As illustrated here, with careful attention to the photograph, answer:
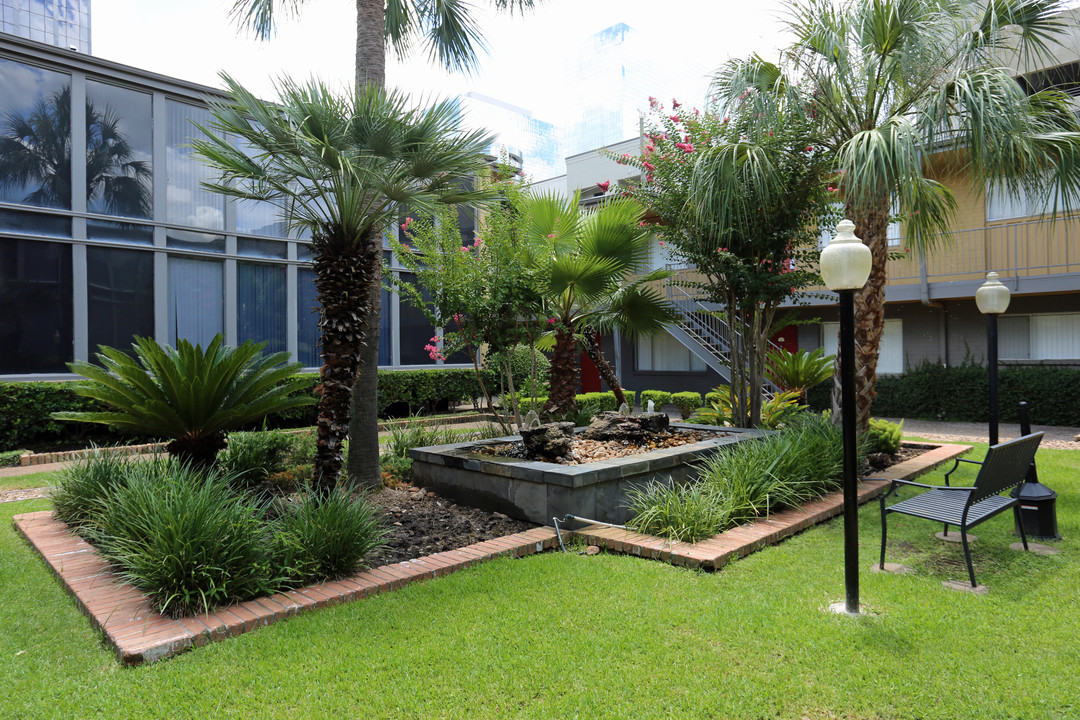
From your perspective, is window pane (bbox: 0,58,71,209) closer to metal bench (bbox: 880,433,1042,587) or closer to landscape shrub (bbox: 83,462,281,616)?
landscape shrub (bbox: 83,462,281,616)

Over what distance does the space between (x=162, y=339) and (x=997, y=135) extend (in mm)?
12438

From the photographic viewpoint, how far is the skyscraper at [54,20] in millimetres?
29438

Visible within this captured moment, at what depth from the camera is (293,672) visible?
3.08 metres

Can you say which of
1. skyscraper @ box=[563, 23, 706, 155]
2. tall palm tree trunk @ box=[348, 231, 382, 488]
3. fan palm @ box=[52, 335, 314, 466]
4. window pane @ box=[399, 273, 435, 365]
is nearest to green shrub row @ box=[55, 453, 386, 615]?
fan palm @ box=[52, 335, 314, 466]

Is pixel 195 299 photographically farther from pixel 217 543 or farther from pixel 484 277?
pixel 217 543

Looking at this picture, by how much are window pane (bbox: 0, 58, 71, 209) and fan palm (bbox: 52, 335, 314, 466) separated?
6297 millimetres

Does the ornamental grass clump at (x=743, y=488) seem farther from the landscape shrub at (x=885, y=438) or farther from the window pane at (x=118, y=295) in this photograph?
the window pane at (x=118, y=295)

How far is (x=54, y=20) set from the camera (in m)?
32.3

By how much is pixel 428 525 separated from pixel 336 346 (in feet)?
5.69

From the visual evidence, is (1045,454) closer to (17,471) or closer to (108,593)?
(108,593)

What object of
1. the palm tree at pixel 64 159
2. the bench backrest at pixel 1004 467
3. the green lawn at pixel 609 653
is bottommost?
the green lawn at pixel 609 653

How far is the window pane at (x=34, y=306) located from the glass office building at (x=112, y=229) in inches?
0.6

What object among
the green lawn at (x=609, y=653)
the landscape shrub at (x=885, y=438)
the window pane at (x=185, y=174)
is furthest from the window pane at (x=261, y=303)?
the landscape shrub at (x=885, y=438)

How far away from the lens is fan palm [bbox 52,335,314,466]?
19.4 feet
